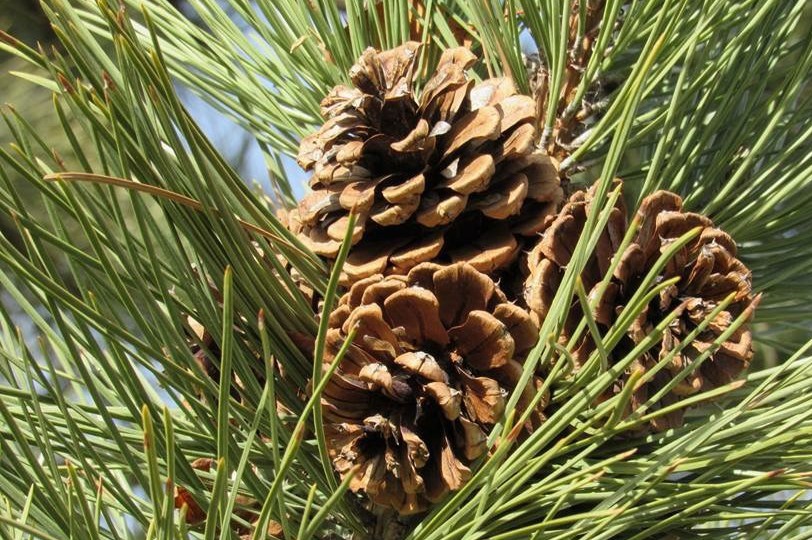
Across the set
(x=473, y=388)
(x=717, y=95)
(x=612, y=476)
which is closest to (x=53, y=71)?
(x=473, y=388)

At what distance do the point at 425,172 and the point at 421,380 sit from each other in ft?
0.51

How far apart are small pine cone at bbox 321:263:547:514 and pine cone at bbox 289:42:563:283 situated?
0.13ft

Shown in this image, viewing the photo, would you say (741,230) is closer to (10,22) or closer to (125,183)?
(125,183)

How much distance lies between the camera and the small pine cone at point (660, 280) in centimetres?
65

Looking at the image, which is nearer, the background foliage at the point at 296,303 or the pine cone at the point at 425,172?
the background foliage at the point at 296,303

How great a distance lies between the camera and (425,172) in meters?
0.72

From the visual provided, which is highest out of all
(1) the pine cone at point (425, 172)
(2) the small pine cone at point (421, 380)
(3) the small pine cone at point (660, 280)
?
(1) the pine cone at point (425, 172)

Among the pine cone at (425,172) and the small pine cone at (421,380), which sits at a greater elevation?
the pine cone at (425,172)

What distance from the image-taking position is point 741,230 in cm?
78

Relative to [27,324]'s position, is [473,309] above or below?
below

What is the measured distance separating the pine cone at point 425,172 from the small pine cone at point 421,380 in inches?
1.6

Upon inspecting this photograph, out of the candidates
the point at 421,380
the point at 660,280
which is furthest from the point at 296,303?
the point at 660,280

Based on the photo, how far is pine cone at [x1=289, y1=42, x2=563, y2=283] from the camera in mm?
694

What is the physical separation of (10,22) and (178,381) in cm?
129
